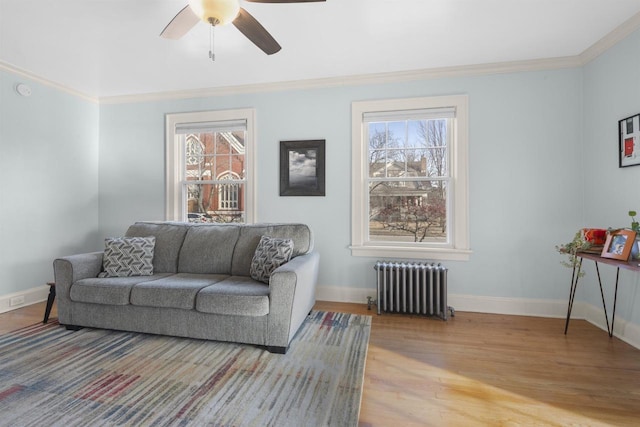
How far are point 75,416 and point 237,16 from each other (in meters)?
2.39

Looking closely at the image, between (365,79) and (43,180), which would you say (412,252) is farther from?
(43,180)

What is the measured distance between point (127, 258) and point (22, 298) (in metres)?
1.58

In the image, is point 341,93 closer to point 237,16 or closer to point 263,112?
point 263,112

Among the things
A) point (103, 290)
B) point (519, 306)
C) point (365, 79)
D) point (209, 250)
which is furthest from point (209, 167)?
point (519, 306)

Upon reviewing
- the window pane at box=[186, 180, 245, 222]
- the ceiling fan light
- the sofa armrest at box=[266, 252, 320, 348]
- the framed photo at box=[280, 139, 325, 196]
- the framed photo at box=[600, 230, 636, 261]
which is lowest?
the sofa armrest at box=[266, 252, 320, 348]

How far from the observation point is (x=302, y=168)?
137 inches

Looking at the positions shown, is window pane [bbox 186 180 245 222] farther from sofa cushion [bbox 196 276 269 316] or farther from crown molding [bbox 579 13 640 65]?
crown molding [bbox 579 13 640 65]

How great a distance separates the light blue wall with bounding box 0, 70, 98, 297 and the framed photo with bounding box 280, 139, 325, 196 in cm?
263

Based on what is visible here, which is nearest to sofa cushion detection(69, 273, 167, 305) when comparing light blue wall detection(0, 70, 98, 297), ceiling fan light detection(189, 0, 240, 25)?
light blue wall detection(0, 70, 98, 297)

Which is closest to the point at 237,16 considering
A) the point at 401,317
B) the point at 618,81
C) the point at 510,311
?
the point at 401,317

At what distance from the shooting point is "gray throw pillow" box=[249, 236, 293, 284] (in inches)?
101

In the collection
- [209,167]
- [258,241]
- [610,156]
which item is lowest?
[258,241]

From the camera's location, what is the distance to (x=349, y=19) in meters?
2.33

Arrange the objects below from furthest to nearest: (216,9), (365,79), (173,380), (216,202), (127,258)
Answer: (216,202)
(365,79)
(127,258)
(173,380)
(216,9)
